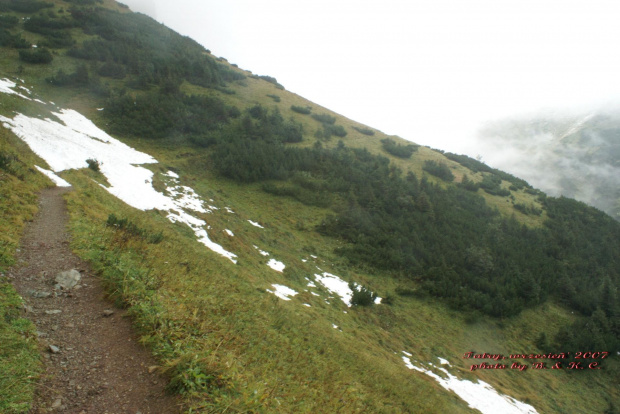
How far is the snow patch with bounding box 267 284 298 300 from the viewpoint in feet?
43.0

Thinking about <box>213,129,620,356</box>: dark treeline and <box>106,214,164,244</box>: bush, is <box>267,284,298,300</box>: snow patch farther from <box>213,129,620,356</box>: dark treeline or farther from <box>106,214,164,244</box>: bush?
<box>213,129,620,356</box>: dark treeline

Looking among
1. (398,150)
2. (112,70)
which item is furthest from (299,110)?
(112,70)

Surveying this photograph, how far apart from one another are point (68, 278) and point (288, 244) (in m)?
16.3

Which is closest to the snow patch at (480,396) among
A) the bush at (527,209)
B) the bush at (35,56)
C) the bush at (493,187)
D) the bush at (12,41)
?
the bush at (527,209)

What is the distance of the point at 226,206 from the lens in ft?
76.5

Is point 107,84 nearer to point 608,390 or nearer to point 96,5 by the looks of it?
point 96,5

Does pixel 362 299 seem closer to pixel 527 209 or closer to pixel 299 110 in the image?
pixel 527 209

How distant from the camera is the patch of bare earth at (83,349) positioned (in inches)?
143

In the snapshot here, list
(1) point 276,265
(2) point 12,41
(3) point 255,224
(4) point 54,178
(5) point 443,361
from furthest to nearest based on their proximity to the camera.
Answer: (2) point 12,41
(3) point 255,224
(1) point 276,265
(5) point 443,361
(4) point 54,178

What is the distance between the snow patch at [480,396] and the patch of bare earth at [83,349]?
11890mm

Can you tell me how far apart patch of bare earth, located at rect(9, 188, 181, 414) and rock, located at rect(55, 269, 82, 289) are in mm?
65

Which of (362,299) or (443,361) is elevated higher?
(362,299)

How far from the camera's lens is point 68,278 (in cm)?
593

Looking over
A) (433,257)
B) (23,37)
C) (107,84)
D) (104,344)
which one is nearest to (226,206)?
(433,257)
